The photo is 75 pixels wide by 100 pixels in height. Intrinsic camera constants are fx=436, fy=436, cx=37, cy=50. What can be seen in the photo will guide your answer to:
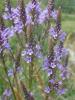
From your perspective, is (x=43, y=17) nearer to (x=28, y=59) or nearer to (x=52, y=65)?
Answer: (x=28, y=59)

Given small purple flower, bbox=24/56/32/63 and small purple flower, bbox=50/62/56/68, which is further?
small purple flower, bbox=24/56/32/63

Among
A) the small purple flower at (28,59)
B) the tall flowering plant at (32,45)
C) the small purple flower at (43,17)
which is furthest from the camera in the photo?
the small purple flower at (43,17)

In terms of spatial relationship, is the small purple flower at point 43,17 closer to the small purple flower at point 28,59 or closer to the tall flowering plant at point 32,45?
the tall flowering plant at point 32,45

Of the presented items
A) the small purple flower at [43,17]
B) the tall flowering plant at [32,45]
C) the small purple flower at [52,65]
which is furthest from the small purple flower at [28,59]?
the small purple flower at [43,17]

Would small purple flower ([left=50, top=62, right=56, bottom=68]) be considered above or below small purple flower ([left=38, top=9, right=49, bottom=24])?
below

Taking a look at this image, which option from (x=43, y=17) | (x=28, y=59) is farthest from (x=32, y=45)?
(x=43, y=17)

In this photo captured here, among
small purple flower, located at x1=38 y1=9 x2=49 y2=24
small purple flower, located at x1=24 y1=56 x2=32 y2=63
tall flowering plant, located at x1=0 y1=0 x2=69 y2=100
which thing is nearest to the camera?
tall flowering plant, located at x1=0 y1=0 x2=69 y2=100

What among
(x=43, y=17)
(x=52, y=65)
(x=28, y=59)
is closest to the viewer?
(x=52, y=65)

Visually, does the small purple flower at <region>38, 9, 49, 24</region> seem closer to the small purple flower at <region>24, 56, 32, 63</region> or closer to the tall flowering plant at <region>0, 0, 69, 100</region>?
the tall flowering plant at <region>0, 0, 69, 100</region>

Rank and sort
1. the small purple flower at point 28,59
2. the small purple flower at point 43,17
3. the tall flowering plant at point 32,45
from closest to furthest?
the tall flowering plant at point 32,45 < the small purple flower at point 28,59 < the small purple flower at point 43,17

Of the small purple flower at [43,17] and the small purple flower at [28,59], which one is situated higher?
the small purple flower at [43,17]

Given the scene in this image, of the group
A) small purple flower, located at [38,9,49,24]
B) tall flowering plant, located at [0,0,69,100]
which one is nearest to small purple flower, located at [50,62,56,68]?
tall flowering plant, located at [0,0,69,100]
